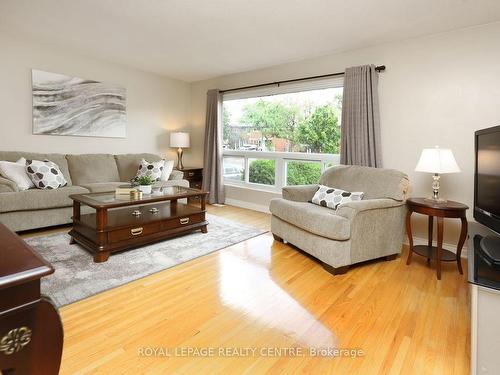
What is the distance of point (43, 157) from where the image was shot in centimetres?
370

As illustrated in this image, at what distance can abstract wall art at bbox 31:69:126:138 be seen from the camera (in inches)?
151

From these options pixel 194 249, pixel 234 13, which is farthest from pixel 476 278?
pixel 234 13

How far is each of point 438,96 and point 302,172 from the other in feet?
6.11

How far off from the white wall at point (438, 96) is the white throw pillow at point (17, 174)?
395 centimetres

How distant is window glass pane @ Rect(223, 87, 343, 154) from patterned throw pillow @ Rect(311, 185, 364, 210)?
3.33 feet

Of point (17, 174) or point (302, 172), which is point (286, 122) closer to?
point (302, 172)

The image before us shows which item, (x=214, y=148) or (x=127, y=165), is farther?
(x=214, y=148)

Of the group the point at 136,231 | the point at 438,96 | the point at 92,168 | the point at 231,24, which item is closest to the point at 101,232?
the point at 136,231

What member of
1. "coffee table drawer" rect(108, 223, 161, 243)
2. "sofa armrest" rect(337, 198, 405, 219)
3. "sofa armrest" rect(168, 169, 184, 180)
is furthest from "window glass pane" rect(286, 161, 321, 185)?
"coffee table drawer" rect(108, 223, 161, 243)

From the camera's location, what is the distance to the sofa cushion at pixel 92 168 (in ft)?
12.9

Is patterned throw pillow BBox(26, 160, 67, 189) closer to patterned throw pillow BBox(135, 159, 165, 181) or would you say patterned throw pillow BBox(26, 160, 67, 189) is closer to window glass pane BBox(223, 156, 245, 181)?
patterned throw pillow BBox(135, 159, 165, 181)

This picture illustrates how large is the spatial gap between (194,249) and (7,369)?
2.26 meters

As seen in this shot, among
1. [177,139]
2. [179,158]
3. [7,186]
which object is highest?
[177,139]

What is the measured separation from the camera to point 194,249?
9.30 ft
